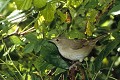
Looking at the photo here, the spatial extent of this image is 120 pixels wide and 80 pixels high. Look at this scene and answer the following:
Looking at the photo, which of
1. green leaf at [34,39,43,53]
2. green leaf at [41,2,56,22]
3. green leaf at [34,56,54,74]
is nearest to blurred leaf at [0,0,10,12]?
green leaf at [41,2,56,22]

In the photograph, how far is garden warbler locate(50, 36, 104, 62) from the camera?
4.61 ft

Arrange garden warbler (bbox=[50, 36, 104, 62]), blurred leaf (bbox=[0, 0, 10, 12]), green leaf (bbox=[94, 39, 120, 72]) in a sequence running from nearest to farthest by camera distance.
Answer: blurred leaf (bbox=[0, 0, 10, 12]) < green leaf (bbox=[94, 39, 120, 72]) < garden warbler (bbox=[50, 36, 104, 62])

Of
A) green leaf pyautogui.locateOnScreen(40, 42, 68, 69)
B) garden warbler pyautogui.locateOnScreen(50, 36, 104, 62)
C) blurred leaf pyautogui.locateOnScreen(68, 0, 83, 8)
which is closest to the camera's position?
blurred leaf pyautogui.locateOnScreen(68, 0, 83, 8)

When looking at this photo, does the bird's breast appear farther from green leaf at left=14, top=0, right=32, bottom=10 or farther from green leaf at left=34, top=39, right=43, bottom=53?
green leaf at left=14, top=0, right=32, bottom=10

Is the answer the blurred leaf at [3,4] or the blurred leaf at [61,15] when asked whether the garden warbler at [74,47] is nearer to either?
the blurred leaf at [61,15]

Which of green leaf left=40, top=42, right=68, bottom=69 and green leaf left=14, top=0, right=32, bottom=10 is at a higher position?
green leaf left=14, top=0, right=32, bottom=10

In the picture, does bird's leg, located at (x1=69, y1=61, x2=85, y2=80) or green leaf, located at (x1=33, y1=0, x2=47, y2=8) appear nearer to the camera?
green leaf, located at (x1=33, y1=0, x2=47, y2=8)

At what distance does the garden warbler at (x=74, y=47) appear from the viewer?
1.41m

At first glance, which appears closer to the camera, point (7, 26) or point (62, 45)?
point (7, 26)

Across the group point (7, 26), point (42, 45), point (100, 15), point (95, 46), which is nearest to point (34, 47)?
point (42, 45)

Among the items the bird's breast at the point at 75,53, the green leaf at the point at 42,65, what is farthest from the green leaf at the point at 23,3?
the bird's breast at the point at 75,53

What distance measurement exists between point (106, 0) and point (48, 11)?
186mm

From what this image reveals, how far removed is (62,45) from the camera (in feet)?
5.11

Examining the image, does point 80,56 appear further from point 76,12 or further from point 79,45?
point 76,12
